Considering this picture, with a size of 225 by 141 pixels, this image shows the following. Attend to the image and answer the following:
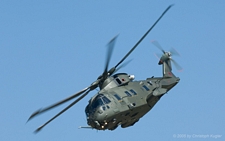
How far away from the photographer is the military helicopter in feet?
207

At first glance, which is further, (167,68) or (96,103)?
(167,68)

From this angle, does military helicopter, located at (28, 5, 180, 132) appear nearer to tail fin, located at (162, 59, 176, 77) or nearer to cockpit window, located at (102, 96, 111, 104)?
cockpit window, located at (102, 96, 111, 104)

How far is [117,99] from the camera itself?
213 ft

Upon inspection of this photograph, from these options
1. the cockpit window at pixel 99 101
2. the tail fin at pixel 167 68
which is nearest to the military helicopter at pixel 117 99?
the cockpit window at pixel 99 101

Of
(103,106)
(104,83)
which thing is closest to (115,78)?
(104,83)

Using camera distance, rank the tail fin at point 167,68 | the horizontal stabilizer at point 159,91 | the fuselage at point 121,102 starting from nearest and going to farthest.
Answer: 1. the fuselage at point 121,102
2. the horizontal stabilizer at point 159,91
3. the tail fin at point 167,68

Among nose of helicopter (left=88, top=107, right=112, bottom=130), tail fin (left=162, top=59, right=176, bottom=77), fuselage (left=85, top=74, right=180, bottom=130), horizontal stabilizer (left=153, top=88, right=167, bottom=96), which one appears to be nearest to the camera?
nose of helicopter (left=88, top=107, right=112, bottom=130)

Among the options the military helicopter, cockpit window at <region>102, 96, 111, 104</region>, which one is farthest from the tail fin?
cockpit window at <region>102, 96, 111, 104</region>

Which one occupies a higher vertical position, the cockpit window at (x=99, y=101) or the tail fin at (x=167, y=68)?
the cockpit window at (x=99, y=101)

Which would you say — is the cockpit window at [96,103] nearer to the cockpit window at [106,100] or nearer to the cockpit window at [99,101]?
the cockpit window at [99,101]

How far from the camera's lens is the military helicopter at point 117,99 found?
63219mm

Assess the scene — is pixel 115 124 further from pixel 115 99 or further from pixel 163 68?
pixel 163 68

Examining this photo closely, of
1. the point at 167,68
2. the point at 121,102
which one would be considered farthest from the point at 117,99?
the point at 167,68

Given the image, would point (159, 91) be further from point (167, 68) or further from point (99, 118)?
point (167, 68)
